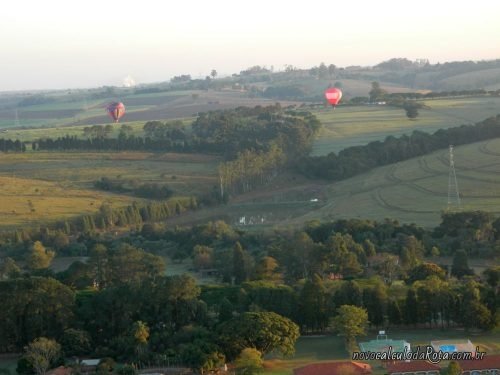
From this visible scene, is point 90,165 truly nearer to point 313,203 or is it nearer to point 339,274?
point 313,203

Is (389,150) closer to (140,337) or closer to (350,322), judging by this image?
(350,322)

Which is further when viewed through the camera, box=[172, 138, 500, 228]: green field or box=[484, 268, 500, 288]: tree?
box=[172, 138, 500, 228]: green field

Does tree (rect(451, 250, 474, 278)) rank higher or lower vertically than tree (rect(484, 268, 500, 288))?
lower

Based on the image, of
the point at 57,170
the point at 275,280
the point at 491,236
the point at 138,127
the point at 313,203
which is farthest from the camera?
the point at 138,127

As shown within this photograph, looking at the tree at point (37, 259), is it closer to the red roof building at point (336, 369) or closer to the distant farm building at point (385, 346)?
the distant farm building at point (385, 346)

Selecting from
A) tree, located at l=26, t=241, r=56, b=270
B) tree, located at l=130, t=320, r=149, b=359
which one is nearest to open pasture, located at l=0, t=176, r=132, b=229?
tree, located at l=26, t=241, r=56, b=270

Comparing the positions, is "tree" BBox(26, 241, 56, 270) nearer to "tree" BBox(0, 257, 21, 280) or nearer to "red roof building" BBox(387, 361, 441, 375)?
"tree" BBox(0, 257, 21, 280)

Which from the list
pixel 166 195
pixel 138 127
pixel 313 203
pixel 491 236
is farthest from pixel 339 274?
pixel 138 127
